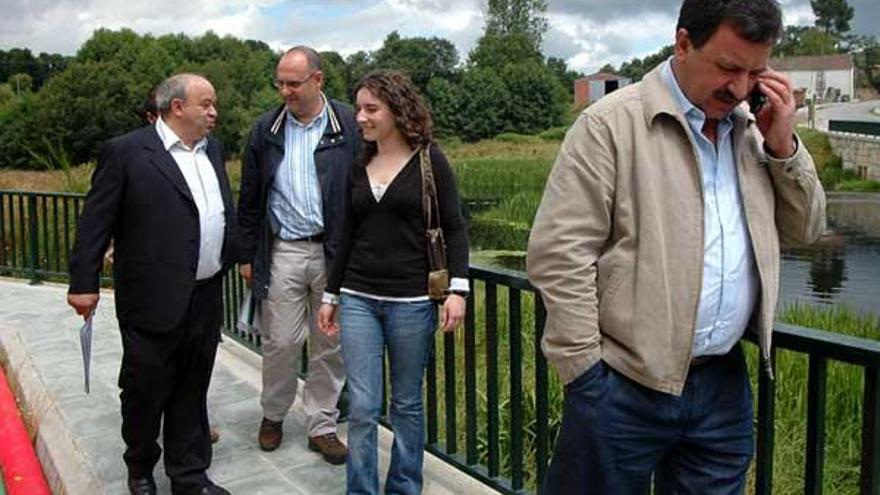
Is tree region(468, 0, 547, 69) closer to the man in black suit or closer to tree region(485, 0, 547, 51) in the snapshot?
tree region(485, 0, 547, 51)

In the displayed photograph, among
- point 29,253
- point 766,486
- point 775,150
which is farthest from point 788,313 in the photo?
point 29,253

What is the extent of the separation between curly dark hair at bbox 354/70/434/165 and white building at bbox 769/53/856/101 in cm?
8576

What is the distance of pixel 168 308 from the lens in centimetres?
314

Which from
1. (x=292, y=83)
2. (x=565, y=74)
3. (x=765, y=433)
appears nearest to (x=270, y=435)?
(x=292, y=83)

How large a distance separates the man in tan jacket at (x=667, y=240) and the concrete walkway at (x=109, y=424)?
5.36 feet

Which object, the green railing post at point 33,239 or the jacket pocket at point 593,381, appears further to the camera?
the green railing post at point 33,239

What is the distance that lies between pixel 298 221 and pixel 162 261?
68 cm

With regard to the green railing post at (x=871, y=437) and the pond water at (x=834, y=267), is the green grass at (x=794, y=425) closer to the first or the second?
the green railing post at (x=871, y=437)

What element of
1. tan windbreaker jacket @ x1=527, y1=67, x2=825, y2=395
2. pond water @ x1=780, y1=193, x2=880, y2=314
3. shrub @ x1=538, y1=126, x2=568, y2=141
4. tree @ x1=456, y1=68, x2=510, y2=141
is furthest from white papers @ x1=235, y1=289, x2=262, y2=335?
tree @ x1=456, y1=68, x2=510, y2=141

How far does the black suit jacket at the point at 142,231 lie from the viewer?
310 centimetres

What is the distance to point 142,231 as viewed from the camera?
124 inches

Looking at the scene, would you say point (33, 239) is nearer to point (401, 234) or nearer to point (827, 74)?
point (401, 234)

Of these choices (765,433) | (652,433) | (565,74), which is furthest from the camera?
(565,74)

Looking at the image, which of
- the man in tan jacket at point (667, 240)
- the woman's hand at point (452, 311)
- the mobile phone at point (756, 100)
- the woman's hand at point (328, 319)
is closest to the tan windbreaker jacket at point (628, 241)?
the man in tan jacket at point (667, 240)
